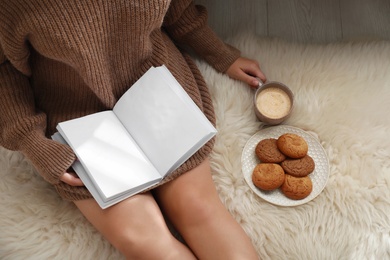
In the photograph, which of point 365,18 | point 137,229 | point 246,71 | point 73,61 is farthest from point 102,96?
point 365,18

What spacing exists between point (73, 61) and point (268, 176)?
44cm

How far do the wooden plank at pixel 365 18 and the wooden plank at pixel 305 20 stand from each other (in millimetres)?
21

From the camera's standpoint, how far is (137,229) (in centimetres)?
82

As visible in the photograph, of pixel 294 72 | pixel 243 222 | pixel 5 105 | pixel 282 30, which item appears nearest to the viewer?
pixel 5 105

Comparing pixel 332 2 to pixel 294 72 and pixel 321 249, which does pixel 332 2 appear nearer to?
pixel 294 72

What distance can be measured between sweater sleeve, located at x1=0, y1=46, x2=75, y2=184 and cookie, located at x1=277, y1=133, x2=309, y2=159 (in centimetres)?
42

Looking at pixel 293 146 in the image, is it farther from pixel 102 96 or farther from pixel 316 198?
pixel 102 96

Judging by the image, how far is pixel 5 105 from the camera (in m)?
Answer: 0.81

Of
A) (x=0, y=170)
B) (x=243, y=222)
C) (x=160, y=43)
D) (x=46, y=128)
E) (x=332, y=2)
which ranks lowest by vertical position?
(x=0, y=170)

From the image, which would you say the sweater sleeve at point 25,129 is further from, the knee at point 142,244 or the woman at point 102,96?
the knee at point 142,244

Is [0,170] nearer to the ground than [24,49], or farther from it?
nearer to the ground

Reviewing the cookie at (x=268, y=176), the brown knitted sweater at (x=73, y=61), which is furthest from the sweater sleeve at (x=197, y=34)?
the cookie at (x=268, y=176)

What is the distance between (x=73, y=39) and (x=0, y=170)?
1.27 feet

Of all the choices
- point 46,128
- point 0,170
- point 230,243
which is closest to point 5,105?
point 46,128
